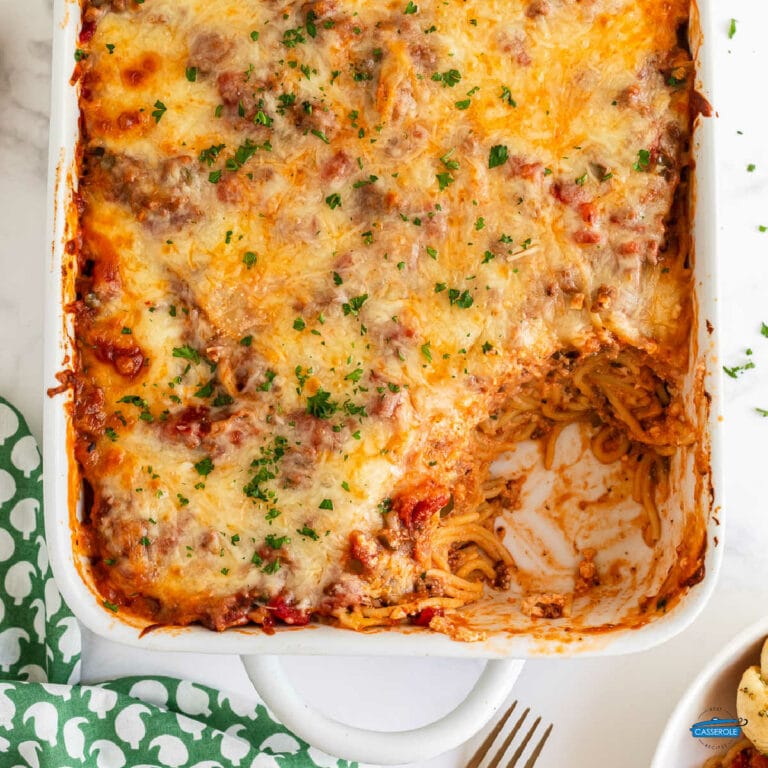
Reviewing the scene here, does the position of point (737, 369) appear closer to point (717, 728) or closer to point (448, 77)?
point (717, 728)

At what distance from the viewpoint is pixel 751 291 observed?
152 inches

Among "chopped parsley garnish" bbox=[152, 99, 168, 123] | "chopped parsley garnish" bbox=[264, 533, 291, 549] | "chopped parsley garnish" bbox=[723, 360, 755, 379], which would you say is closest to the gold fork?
"chopped parsley garnish" bbox=[264, 533, 291, 549]

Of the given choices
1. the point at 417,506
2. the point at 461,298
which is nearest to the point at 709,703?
the point at 417,506

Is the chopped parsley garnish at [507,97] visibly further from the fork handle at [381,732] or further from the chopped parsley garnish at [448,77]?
the fork handle at [381,732]

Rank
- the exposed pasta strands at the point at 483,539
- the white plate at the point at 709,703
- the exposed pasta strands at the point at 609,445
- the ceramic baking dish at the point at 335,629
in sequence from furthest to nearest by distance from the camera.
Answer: the exposed pasta strands at the point at 609,445 < the exposed pasta strands at the point at 483,539 < the white plate at the point at 709,703 < the ceramic baking dish at the point at 335,629

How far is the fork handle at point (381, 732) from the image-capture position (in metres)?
3.23

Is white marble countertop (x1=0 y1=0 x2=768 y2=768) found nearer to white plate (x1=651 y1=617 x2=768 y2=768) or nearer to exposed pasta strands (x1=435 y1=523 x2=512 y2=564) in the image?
white plate (x1=651 y1=617 x2=768 y2=768)

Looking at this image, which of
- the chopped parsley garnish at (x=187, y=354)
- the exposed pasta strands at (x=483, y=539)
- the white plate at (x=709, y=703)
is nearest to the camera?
the chopped parsley garnish at (x=187, y=354)

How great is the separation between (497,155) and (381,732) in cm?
184

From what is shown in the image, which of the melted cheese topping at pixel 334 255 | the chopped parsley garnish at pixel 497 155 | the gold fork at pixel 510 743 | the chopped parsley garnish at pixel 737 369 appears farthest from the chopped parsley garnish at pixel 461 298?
the gold fork at pixel 510 743

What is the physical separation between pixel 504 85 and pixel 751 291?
1.31 meters

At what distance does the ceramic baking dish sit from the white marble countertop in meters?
0.63

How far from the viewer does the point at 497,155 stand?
3217 millimetres

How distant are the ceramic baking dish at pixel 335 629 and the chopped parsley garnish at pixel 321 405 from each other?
660mm
